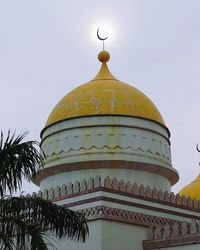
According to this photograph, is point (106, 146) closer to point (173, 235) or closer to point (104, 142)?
point (104, 142)

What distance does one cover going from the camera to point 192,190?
26703mm

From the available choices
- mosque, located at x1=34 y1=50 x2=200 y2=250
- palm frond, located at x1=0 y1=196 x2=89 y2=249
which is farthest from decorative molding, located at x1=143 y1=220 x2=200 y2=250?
palm frond, located at x1=0 y1=196 x2=89 y2=249

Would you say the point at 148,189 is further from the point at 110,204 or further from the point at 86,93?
the point at 86,93

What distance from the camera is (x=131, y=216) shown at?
18.4m

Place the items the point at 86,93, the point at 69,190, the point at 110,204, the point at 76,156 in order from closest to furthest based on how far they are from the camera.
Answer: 1. the point at 110,204
2. the point at 69,190
3. the point at 76,156
4. the point at 86,93

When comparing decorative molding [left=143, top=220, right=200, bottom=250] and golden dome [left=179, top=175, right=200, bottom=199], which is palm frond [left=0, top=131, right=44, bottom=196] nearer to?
decorative molding [left=143, top=220, right=200, bottom=250]

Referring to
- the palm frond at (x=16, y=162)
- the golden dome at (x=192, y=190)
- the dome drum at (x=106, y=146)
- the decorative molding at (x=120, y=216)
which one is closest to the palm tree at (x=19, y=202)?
the palm frond at (x=16, y=162)

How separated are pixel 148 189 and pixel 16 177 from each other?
9735mm

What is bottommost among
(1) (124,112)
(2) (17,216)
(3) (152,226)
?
(2) (17,216)

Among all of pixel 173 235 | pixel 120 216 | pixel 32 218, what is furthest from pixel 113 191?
pixel 32 218

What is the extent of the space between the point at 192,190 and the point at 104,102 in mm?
7795

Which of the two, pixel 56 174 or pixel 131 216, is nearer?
pixel 131 216

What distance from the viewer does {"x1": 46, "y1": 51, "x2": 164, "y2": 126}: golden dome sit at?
844 inches

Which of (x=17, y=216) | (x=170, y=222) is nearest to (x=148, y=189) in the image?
(x=170, y=222)
